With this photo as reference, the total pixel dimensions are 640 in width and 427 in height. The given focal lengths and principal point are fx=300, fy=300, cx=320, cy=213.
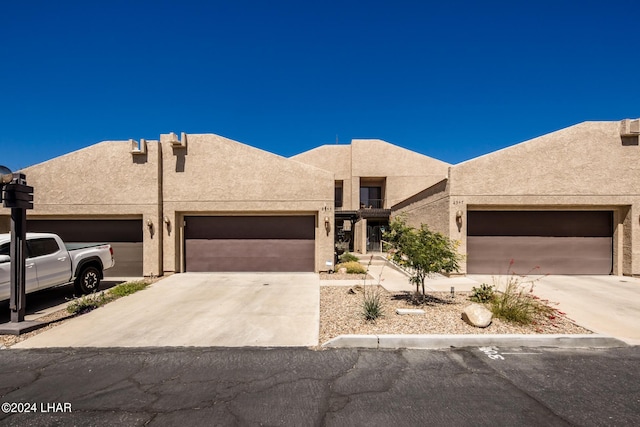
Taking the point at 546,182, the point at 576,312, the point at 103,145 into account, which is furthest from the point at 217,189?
the point at 546,182

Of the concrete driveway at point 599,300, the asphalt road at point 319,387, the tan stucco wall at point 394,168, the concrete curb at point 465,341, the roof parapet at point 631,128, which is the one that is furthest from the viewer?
the tan stucco wall at point 394,168

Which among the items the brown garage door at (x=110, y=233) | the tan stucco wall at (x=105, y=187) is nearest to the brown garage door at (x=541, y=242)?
the tan stucco wall at (x=105, y=187)

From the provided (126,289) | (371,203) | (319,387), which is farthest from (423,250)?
(371,203)

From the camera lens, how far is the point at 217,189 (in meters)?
12.2

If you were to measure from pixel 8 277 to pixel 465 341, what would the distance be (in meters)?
9.67

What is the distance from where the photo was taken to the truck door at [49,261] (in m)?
7.49

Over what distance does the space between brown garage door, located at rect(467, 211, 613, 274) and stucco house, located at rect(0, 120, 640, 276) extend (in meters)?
0.04

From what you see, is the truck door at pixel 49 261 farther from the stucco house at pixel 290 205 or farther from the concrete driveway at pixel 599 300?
the concrete driveway at pixel 599 300

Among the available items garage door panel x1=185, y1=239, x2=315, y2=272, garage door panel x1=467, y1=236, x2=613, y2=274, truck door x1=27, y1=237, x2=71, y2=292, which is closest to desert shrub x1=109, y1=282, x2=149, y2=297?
truck door x1=27, y1=237, x2=71, y2=292

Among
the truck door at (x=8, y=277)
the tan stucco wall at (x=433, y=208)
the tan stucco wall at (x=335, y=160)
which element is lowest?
the truck door at (x=8, y=277)

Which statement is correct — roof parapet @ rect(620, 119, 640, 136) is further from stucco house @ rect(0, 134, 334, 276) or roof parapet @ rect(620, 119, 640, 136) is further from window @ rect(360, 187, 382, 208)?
window @ rect(360, 187, 382, 208)

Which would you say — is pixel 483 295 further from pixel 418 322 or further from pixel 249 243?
pixel 249 243

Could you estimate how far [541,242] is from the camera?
470 inches

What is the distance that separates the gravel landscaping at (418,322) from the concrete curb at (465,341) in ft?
0.92
